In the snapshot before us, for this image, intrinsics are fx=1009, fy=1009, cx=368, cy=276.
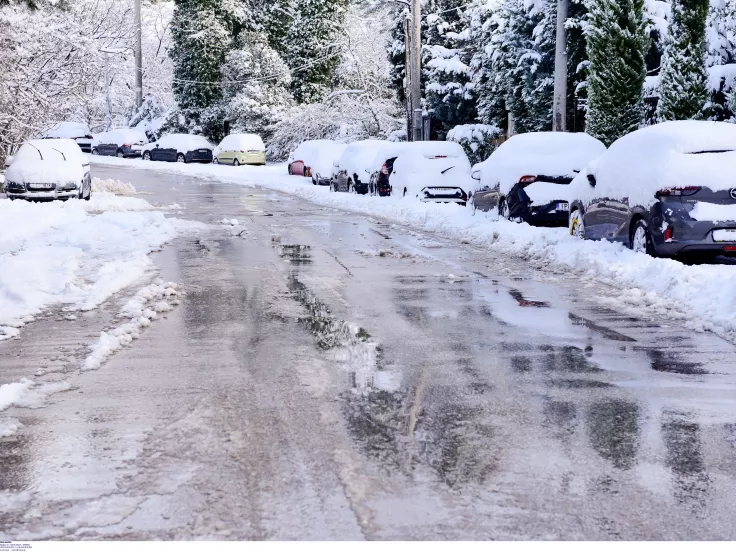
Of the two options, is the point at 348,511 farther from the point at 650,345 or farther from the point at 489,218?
the point at 489,218

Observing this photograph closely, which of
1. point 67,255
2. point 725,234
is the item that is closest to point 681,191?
point 725,234

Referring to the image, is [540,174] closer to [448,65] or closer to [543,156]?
[543,156]

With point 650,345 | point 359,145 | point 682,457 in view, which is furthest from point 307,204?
point 682,457

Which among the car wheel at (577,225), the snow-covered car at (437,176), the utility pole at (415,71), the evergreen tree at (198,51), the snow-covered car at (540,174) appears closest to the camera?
the car wheel at (577,225)

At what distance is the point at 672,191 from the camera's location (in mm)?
12008

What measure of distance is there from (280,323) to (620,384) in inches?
136

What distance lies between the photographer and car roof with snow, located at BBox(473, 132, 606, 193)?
702 inches

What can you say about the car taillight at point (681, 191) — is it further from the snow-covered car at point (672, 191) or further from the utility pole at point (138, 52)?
the utility pole at point (138, 52)

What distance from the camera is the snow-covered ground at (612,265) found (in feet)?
31.2

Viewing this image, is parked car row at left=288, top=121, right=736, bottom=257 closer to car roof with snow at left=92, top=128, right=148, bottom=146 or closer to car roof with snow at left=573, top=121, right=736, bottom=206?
car roof with snow at left=573, top=121, right=736, bottom=206

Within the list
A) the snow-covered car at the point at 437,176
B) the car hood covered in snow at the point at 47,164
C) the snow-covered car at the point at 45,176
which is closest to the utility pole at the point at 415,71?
the snow-covered car at the point at 437,176

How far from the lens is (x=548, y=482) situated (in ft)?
15.6

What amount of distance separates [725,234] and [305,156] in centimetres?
3140

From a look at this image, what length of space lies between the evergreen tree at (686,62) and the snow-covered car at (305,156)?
16.4 meters
